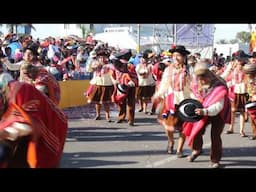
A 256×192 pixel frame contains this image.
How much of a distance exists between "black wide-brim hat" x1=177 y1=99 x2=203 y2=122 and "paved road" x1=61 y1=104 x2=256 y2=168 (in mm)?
760

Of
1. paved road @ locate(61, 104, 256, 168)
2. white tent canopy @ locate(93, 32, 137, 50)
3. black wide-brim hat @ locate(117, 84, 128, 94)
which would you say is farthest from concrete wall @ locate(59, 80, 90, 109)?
white tent canopy @ locate(93, 32, 137, 50)

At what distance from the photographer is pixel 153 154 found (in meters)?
7.34

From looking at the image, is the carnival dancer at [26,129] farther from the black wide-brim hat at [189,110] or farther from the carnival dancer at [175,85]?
the carnival dancer at [175,85]

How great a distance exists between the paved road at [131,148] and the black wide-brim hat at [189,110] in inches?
29.9

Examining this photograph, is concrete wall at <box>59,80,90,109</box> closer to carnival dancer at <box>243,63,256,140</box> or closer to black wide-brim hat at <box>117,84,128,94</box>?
black wide-brim hat at <box>117,84,128,94</box>

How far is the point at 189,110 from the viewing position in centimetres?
618

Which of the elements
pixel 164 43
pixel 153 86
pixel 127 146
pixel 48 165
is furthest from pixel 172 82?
pixel 164 43

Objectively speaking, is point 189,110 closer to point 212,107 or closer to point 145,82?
point 212,107

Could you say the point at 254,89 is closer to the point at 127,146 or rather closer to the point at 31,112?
the point at 127,146

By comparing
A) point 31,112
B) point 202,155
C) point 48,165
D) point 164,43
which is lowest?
point 202,155

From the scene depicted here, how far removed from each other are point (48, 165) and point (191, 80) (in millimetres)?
3485

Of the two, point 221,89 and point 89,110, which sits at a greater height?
point 221,89

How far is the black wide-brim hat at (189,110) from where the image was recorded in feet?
20.0

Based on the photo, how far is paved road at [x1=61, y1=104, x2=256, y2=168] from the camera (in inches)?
265
